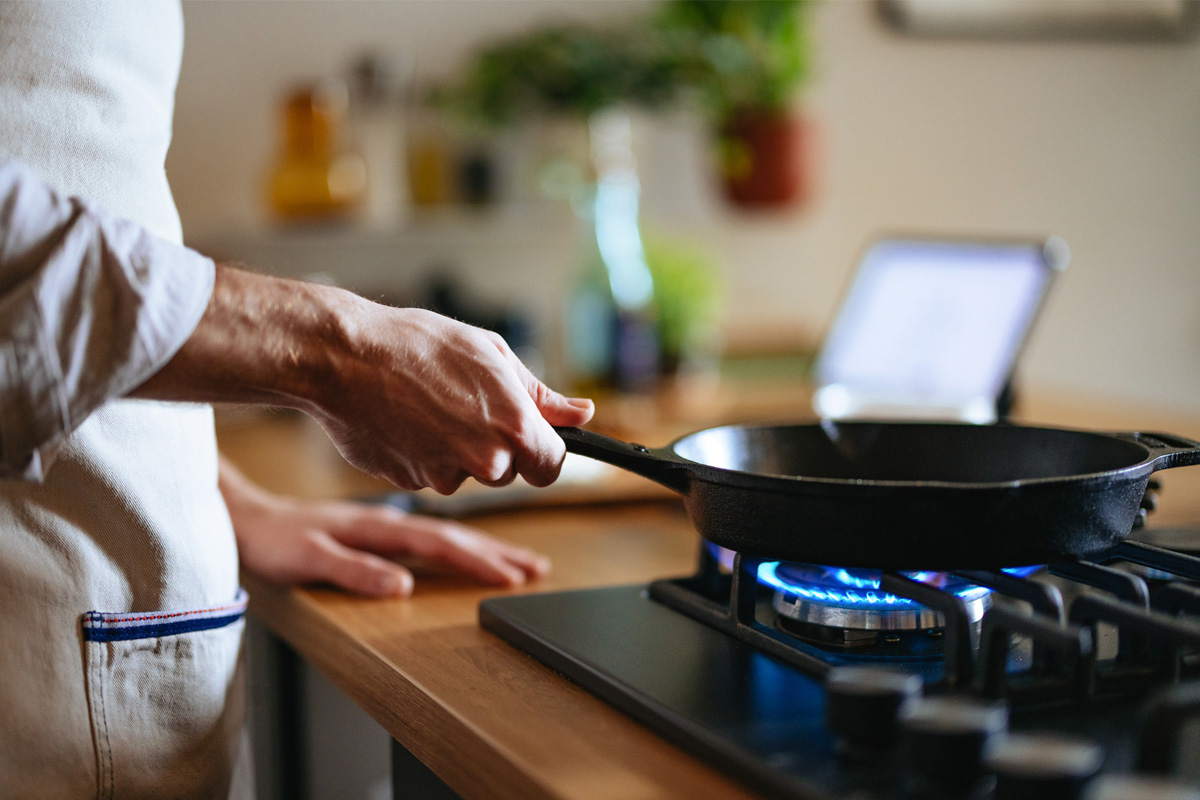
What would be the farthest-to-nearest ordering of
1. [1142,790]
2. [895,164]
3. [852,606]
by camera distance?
[895,164] → [852,606] → [1142,790]

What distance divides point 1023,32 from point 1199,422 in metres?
1.45

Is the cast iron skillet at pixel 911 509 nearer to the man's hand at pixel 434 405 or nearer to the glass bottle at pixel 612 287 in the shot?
the man's hand at pixel 434 405

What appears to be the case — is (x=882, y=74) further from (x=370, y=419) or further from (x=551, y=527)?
(x=370, y=419)

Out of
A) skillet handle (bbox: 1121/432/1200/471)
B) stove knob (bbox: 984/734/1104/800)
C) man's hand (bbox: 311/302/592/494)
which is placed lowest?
stove knob (bbox: 984/734/1104/800)

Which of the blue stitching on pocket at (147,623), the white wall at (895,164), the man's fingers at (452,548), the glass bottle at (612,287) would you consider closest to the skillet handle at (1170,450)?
the man's fingers at (452,548)

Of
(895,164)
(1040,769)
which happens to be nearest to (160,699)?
(1040,769)

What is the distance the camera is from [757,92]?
2297 millimetres

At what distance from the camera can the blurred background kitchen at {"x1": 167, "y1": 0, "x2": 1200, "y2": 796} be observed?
6.22ft

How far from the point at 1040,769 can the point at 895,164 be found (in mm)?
2457

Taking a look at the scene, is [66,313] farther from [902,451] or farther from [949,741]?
[902,451]

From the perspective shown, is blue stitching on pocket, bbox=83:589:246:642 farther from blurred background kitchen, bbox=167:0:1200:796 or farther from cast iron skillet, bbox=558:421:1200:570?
blurred background kitchen, bbox=167:0:1200:796

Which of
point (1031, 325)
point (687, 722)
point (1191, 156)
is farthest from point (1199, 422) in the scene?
point (1191, 156)

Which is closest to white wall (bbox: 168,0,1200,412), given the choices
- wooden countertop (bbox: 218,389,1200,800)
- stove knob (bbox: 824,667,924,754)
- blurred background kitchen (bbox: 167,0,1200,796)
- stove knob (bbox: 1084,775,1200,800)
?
blurred background kitchen (bbox: 167,0,1200,796)

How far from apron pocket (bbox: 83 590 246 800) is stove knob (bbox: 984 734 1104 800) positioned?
1.70 feet
